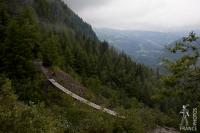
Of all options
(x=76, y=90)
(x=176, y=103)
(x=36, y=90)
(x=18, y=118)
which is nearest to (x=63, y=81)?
(x=76, y=90)

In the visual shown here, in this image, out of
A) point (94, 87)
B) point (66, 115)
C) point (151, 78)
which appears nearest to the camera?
point (66, 115)

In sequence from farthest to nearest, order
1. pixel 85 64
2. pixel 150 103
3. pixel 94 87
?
pixel 150 103 < pixel 85 64 < pixel 94 87

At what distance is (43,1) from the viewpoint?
14325 centimetres

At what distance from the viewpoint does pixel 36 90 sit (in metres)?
53.6

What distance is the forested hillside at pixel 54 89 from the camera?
14.4m

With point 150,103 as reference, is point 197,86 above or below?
above

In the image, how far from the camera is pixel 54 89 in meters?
56.3

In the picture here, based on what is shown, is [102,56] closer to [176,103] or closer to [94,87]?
[176,103]

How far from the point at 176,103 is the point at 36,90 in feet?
227

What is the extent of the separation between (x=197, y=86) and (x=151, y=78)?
125 meters

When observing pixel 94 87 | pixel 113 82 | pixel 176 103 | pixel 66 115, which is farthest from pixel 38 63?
pixel 176 103

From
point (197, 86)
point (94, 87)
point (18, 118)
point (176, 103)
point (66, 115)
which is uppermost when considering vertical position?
point (197, 86)

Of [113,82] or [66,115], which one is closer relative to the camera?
[66,115]

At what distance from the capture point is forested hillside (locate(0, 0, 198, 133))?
14.4 m
